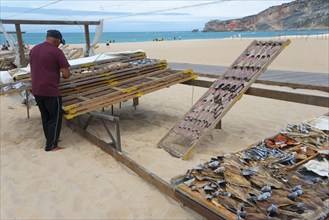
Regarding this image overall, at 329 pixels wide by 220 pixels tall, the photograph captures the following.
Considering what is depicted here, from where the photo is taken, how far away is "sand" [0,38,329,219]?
132 inches

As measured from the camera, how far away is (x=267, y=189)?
2688 mm

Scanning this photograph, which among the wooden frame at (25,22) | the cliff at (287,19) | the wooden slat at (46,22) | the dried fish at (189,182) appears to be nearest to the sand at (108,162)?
the dried fish at (189,182)

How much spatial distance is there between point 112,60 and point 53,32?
247cm

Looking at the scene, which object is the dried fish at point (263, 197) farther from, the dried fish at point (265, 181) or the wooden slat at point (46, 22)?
the wooden slat at point (46, 22)

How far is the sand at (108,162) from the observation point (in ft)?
11.0

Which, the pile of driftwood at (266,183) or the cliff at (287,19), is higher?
the cliff at (287,19)

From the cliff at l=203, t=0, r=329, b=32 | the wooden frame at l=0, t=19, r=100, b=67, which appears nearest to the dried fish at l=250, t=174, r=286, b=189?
the wooden frame at l=0, t=19, r=100, b=67

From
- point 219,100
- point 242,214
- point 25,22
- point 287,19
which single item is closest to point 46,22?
point 25,22

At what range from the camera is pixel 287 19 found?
384 feet

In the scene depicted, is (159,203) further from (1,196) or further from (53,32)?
(53,32)

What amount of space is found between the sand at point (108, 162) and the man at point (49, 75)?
61 centimetres

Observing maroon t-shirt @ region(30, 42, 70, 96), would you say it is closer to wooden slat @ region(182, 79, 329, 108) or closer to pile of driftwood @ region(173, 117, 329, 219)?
pile of driftwood @ region(173, 117, 329, 219)

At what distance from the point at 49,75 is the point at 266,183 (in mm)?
3654

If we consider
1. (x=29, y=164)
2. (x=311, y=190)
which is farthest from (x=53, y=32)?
(x=311, y=190)
